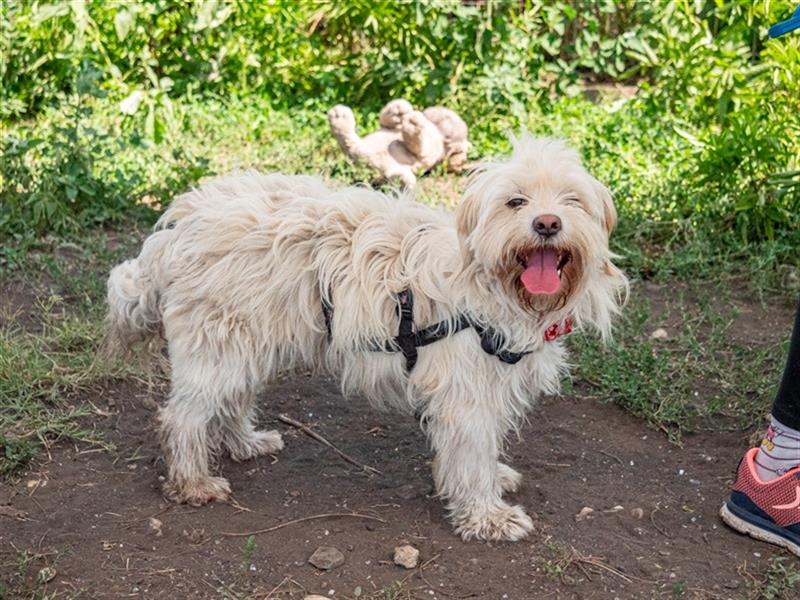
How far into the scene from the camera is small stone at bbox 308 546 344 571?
3.54 m

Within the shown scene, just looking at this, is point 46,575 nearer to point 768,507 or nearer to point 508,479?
point 508,479

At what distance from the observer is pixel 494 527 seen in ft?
12.2

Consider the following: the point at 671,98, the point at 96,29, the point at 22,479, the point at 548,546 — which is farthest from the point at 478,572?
the point at 96,29

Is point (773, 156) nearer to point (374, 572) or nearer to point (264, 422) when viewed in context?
point (264, 422)

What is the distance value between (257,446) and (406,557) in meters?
0.95

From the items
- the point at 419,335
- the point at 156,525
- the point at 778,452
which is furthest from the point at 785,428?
the point at 156,525

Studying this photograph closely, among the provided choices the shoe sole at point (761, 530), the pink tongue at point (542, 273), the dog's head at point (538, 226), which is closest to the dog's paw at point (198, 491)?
the dog's head at point (538, 226)

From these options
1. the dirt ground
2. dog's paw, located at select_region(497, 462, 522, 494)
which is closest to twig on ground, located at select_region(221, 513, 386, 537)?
the dirt ground

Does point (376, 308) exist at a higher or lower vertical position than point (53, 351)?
higher

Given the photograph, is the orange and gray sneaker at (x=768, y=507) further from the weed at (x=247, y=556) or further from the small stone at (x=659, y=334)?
the weed at (x=247, y=556)

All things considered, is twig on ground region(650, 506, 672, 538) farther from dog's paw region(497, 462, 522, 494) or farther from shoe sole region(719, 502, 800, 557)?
dog's paw region(497, 462, 522, 494)

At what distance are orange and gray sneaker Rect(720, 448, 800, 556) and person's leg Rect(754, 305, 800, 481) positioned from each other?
0.03m

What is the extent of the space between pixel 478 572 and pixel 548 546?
281 millimetres

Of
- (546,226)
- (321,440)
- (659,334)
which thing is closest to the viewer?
(546,226)
